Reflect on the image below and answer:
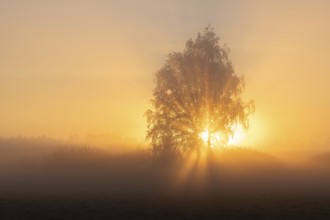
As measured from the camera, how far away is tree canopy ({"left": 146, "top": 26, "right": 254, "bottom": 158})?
5506 cm

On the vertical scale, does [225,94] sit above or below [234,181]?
above

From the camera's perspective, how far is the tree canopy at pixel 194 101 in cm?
5506

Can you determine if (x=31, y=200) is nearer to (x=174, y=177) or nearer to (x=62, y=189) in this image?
(x=62, y=189)

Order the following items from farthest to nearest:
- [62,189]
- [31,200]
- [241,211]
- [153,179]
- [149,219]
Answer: [153,179] → [62,189] → [31,200] → [241,211] → [149,219]

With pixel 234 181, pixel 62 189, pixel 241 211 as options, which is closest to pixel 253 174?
pixel 234 181

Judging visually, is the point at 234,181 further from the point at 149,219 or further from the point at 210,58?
the point at 149,219

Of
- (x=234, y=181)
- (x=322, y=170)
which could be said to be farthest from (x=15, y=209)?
(x=322, y=170)

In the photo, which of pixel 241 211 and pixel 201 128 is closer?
pixel 241 211

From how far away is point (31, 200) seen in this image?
95.2ft

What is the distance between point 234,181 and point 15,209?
26474 millimetres

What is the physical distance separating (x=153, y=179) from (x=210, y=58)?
17709 mm

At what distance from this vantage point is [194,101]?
55906mm

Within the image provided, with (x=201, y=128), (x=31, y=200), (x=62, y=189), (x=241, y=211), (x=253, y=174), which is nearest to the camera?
(x=241, y=211)

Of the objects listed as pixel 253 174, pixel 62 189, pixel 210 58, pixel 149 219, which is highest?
pixel 210 58
